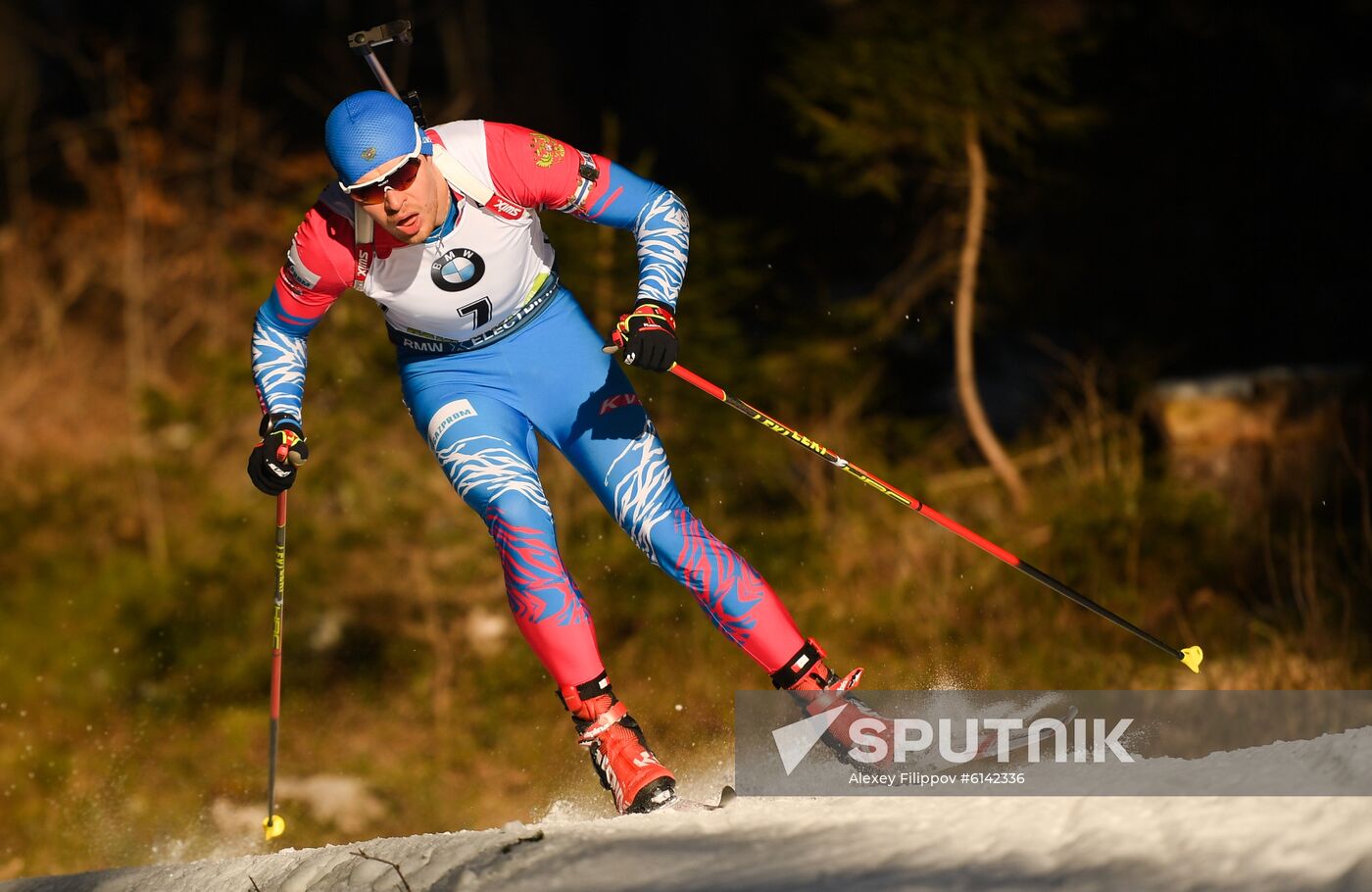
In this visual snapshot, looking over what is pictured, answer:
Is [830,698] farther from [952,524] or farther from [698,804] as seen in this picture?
[952,524]

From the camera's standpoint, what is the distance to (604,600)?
9.34 metres

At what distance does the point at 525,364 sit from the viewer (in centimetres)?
400

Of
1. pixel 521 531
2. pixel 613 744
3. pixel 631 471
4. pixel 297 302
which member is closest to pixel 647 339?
pixel 631 471

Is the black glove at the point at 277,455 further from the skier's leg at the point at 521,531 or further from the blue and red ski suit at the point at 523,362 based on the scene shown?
the skier's leg at the point at 521,531

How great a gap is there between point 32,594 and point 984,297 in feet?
23.8

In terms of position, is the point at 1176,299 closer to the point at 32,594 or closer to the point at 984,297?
the point at 984,297

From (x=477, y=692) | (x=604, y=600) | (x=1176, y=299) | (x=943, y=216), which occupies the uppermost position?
(x=943, y=216)

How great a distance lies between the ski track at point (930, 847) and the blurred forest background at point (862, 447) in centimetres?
367

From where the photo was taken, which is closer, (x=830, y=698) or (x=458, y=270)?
(x=458, y=270)

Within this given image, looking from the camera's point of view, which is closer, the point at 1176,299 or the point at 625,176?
the point at 625,176


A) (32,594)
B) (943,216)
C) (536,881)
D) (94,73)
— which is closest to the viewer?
(536,881)

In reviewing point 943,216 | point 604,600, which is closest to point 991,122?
point 943,216

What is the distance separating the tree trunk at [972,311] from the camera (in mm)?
8492

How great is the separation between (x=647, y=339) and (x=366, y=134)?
826 mm
